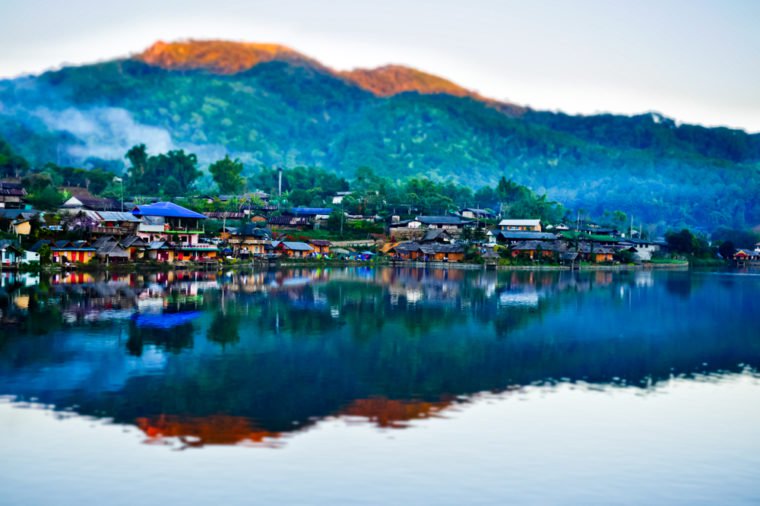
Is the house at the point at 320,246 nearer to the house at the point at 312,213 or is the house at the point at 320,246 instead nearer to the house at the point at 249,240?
the house at the point at 249,240

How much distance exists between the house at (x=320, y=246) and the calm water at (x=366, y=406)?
2773 cm

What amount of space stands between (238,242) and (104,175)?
82.3 ft

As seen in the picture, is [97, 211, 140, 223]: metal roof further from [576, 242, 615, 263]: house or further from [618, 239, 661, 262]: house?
[618, 239, 661, 262]: house

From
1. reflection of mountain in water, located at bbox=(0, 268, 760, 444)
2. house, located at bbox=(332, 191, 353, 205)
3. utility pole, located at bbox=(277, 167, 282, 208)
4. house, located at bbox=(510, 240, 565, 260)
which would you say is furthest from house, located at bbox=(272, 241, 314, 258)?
house, located at bbox=(332, 191, 353, 205)

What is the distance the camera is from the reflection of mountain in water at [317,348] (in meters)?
11.7

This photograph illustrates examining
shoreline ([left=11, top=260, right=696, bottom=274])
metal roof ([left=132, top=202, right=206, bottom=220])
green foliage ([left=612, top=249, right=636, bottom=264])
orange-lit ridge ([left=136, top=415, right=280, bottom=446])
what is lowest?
orange-lit ridge ([left=136, top=415, right=280, bottom=446])

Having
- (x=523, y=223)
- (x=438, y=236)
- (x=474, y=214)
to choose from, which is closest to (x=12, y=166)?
(x=438, y=236)

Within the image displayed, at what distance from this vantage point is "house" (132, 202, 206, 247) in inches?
1721

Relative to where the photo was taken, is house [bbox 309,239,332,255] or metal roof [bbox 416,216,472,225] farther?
metal roof [bbox 416,216,472,225]

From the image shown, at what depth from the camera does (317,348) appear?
1669cm

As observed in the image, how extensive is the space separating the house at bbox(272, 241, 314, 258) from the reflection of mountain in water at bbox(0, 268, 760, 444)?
57.1 ft

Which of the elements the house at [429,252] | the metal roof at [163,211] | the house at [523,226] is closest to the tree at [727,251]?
the house at [523,226]

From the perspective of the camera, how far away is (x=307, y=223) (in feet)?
198

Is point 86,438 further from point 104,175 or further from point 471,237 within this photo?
point 104,175
